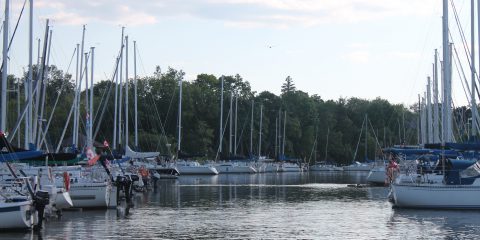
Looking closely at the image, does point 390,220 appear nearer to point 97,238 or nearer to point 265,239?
point 265,239

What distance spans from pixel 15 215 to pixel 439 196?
74.9 ft

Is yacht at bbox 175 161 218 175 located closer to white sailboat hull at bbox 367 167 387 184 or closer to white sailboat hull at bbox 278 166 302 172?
white sailboat hull at bbox 278 166 302 172

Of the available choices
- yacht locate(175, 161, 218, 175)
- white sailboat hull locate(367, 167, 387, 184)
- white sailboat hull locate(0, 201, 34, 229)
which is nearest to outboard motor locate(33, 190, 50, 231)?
white sailboat hull locate(0, 201, 34, 229)

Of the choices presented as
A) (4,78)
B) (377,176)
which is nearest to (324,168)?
(377,176)

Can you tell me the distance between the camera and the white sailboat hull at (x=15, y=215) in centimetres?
3288

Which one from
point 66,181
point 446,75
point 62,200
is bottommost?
point 62,200

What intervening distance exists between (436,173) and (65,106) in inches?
3047

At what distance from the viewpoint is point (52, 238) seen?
32.3 meters

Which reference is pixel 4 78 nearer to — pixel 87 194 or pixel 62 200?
pixel 62 200

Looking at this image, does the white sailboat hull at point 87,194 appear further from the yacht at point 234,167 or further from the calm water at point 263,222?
the yacht at point 234,167

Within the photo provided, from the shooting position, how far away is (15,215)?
33.1 meters

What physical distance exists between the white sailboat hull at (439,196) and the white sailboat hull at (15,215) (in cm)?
2126

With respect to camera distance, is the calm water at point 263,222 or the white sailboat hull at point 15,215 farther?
the calm water at point 263,222

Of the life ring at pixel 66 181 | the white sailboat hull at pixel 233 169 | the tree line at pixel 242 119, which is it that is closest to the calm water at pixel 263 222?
the life ring at pixel 66 181
